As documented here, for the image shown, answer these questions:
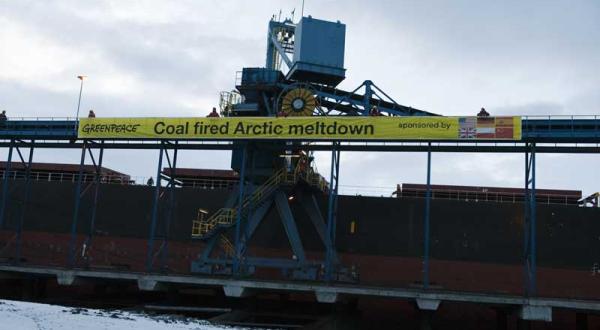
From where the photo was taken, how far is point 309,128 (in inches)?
1088

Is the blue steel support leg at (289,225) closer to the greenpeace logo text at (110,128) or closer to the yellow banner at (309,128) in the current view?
the yellow banner at (309,128)

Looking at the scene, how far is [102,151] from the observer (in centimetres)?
3219

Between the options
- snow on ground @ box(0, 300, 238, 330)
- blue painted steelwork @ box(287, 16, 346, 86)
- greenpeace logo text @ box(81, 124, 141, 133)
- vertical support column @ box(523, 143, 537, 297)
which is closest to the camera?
snow on ground @ box(0, 300, 238, 330)

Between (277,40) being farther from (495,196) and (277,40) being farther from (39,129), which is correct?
(495,196)

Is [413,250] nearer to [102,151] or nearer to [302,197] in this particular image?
[302,197]

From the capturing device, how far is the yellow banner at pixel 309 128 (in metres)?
26.0

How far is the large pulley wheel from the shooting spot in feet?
97.6

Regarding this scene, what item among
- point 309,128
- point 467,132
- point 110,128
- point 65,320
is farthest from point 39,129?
point 467,132

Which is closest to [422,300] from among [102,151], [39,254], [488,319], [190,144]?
[488,319]

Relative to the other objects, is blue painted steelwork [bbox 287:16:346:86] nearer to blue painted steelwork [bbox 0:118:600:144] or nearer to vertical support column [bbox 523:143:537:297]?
blue painted steelwork [bbox 0:118:600:144]

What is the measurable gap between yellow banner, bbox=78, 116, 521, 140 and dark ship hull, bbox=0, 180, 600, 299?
6296 millimetres

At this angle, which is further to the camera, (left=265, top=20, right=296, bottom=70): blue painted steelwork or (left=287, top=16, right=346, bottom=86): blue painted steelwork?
(left=265, top=20, right=296, bottom=70): blue painted steelwork

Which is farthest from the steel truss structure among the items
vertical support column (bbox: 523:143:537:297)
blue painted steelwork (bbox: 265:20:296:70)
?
blue painted steelwork (bbox: 265:20:296:70)

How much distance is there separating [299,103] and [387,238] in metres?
10.2
